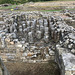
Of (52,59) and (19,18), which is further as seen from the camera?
(19,18)

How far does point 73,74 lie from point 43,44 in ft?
15.8

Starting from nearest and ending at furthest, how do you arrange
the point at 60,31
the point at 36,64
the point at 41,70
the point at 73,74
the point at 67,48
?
1. the point at 73,74
2. the point at 67,48
3. the point at 41,70
4. the point at 36,64
5. the point at 60,31

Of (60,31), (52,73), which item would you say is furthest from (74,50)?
(60,31)

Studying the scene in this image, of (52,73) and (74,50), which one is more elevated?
(74,50)

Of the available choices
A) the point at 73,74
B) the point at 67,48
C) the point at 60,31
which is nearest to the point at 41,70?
the point at 67,48

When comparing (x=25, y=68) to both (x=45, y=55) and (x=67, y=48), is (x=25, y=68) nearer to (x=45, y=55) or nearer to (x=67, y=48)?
(x=45, y=55)

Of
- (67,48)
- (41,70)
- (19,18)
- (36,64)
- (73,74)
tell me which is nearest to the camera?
(73,74)

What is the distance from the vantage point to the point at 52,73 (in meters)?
6.40

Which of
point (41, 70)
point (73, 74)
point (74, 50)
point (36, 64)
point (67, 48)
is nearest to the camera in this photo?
point (73, 74)

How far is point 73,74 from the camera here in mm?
4277

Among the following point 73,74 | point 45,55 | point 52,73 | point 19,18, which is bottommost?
point 52,73

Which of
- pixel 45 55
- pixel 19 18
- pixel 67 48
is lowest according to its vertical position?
pixel 45 55

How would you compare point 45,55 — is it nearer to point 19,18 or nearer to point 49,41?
point 49,41

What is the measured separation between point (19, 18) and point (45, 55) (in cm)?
975
